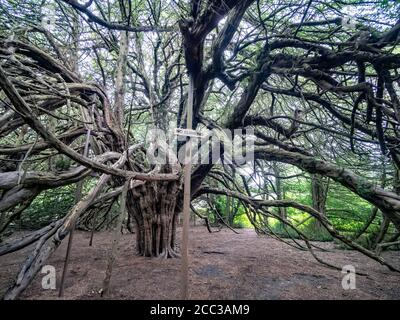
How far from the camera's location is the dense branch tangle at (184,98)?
72.4 inches

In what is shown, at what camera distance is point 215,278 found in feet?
9.34

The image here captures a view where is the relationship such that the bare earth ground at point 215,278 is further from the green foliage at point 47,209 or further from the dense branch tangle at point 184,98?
the green foliage at point 47,209

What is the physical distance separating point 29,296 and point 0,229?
0.73 meters

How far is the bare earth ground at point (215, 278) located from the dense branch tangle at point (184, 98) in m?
0.56

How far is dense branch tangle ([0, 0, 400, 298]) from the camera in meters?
1.84

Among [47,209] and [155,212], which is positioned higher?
[155,212]

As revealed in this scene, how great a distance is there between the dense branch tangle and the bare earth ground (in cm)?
56

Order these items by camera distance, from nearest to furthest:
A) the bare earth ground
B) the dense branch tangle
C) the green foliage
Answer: the dense branch tangle
the bare earth ground
the green foliage

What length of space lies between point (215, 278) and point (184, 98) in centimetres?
283

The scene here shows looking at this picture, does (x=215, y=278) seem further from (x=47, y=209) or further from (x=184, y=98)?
(x=47, y=209)

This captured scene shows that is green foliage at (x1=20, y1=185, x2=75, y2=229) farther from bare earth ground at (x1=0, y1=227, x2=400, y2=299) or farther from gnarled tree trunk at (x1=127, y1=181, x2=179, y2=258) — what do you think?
gnarled tree trunk at (x1=127, y1=181, x2=179, y2=258)

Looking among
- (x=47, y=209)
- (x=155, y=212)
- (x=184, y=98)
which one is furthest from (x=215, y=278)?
(x=47, y=209)

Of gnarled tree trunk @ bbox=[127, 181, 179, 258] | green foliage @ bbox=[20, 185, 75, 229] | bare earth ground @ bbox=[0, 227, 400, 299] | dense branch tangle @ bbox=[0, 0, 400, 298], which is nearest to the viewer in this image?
dense branch tangle @ bbox=[0, 0, 400, 298]

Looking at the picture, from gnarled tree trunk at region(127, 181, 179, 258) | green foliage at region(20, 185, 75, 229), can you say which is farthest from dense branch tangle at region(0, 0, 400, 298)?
green foliage at region(20, 185, 75, 229)
